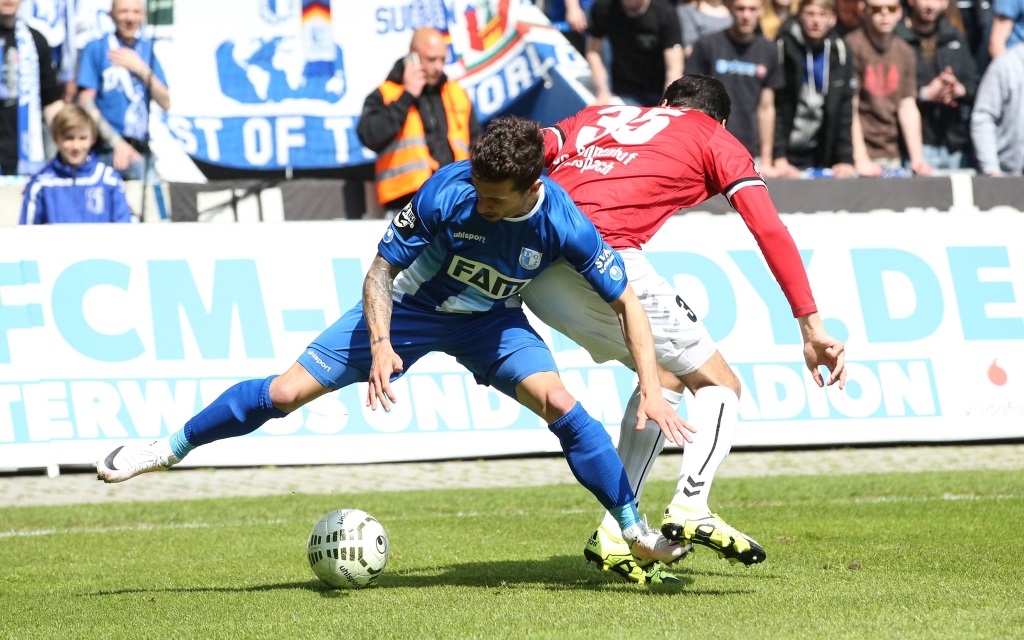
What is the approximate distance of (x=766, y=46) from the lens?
42.9 feet

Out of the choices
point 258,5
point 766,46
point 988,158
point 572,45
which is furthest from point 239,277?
point 988,158

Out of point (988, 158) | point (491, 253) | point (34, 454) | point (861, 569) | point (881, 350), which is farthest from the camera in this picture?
point (988, 158)

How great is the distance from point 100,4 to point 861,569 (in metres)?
9.17

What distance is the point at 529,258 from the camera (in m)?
5.95

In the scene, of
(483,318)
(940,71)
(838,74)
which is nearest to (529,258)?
(483,318)

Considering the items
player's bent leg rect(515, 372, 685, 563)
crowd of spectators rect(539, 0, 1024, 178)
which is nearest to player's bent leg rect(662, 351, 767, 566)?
player's bent leg rect(515, 372, 685, 563)

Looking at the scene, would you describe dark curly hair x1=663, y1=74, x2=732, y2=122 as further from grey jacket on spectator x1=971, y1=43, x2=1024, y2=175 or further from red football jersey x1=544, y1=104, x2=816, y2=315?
grey jacket on spectator x1=971, y1=43, x2=1024, y2=175

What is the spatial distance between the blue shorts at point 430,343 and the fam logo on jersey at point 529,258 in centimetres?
41

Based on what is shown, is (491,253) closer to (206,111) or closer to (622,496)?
(622,496)

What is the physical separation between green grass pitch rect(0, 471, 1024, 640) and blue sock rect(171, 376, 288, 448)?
691mm

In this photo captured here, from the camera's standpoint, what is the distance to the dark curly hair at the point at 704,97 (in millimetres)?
6621

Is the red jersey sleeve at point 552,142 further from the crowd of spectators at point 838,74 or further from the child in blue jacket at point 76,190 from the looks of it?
the crowd of spectators at point 838,74

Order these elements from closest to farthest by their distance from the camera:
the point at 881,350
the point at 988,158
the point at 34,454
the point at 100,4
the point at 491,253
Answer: the point at 491,253 < the point at 34,454 < the point at 881,350 < the point at 100,4 < the point at 988,158

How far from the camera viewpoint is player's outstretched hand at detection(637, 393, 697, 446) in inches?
221
